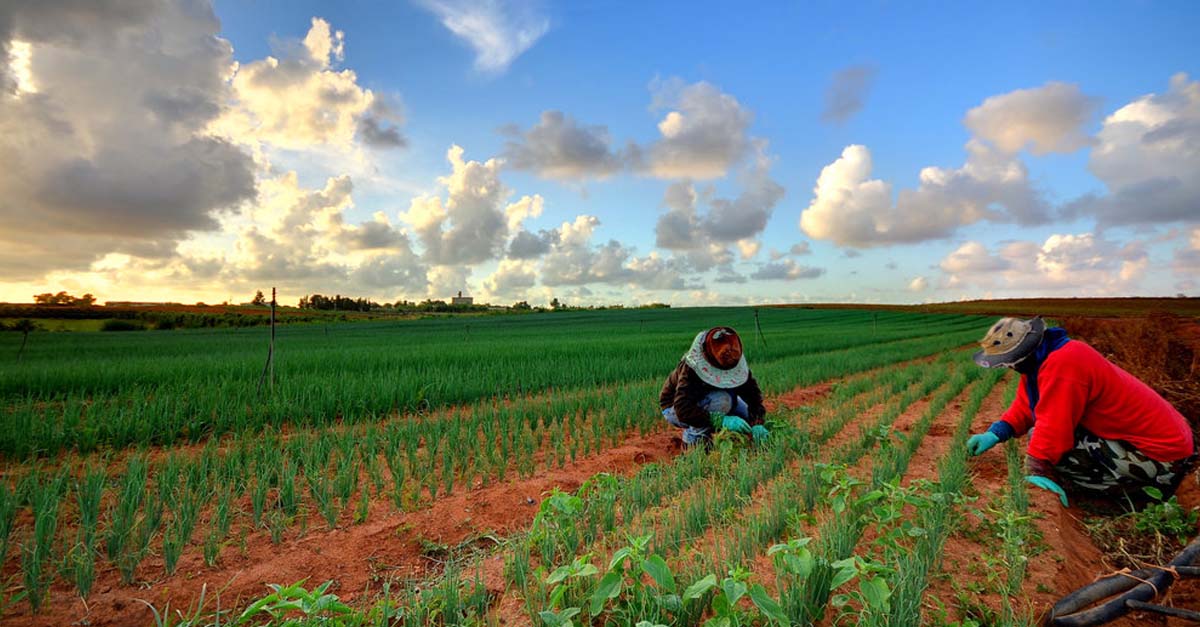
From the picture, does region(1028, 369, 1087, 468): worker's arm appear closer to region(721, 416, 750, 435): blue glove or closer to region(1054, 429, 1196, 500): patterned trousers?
region(1054, 429, 1196, 500): patterned trousers

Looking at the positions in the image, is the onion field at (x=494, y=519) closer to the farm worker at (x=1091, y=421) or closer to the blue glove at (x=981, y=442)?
the blue glove at (x=981, y=442)

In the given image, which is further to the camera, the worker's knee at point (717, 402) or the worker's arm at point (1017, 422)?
the worker's knee at point (717, 402)

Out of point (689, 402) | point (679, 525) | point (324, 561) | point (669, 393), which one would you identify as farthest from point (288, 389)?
point (679, 525)

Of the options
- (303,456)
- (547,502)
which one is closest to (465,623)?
(547,502)

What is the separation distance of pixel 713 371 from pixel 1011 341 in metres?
2.29

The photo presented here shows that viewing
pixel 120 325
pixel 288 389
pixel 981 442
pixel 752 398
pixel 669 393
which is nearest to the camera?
pixel 981 442

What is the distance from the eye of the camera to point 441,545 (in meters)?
3.40

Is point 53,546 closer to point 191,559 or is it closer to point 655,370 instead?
point 191,559

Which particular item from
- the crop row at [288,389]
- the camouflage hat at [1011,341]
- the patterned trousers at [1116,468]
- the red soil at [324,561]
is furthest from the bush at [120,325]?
the patterned trousers at [1116,468]

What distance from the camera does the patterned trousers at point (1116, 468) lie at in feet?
11.7

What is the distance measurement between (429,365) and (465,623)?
9.47 meters

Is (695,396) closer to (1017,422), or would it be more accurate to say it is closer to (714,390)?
(714,390)

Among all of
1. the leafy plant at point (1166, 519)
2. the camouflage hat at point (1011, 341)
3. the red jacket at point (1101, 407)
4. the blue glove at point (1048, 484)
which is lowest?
the leafy plant at point (1166, 519)

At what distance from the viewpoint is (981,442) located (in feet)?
13.8
